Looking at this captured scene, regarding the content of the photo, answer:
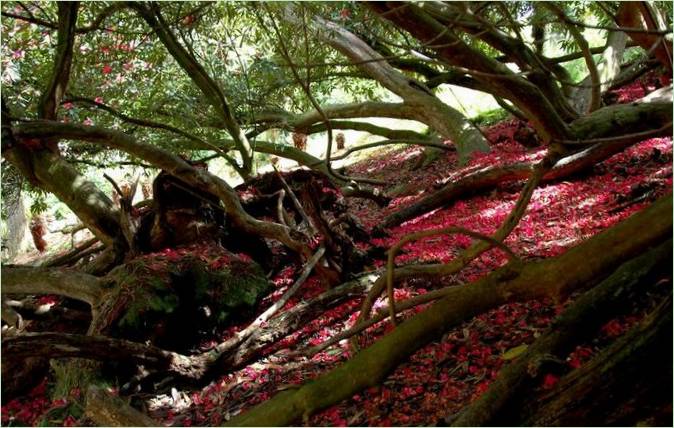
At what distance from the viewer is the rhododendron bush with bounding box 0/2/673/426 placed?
8.35ft

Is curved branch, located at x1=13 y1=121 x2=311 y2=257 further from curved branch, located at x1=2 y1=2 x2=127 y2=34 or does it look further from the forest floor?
curved branch, located at x1=2 y1=2 x2=127 y2=34

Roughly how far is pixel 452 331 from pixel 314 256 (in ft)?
4.83

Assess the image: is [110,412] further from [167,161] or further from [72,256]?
[72,256]

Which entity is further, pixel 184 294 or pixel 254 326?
pixel 184 294

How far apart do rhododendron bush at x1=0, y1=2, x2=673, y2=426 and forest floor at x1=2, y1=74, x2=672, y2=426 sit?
2 centimetres

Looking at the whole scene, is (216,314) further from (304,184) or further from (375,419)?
(375,419)

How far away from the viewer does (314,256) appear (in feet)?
15.0

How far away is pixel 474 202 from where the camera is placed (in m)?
6.95

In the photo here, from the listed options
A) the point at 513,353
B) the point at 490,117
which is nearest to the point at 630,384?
the point at 513,353

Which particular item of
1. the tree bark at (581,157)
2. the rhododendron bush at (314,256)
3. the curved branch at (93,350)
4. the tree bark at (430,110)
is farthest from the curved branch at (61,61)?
the tree bark at (430,110)

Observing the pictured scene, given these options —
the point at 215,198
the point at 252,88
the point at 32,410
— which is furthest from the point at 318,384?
the point at 252,88

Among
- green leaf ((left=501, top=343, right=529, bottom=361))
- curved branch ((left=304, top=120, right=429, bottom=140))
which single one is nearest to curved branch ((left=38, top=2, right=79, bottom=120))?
green leaf ((left=501, top=343, right=529, bottom=361))

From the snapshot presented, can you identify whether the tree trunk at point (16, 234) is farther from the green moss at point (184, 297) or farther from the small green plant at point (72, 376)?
the small green plant at point (72, 376)

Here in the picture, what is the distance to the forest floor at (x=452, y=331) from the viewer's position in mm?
2928
